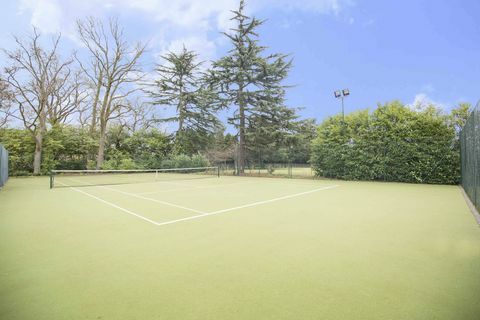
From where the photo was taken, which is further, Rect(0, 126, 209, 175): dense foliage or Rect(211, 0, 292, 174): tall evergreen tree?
Rect(211, 0, 292, 174): tall evergreen tree

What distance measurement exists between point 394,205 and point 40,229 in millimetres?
7546

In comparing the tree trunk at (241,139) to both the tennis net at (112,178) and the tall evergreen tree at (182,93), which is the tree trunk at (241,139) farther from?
the tall evergreen tree at (182,93)

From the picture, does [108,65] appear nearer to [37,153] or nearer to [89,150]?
[89,150]

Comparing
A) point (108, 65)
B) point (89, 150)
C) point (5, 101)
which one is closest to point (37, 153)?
point (89, 150)

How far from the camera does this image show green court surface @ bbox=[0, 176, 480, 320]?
76.9 inches

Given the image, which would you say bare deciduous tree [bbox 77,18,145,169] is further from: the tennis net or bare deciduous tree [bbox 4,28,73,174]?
the tennis net

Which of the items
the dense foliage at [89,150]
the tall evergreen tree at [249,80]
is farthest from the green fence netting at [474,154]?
the dense foliage at [89,150]

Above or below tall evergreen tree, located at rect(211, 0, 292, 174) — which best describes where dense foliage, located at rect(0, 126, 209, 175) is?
below

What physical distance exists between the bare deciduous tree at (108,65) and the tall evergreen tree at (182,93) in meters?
2.15

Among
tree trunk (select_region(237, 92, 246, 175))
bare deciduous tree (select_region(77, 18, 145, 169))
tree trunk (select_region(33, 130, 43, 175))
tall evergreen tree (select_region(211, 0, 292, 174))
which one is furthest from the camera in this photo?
bare deciduous tree (select_region(77, 18, 145, 169))

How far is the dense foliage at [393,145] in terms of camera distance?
1120 cm

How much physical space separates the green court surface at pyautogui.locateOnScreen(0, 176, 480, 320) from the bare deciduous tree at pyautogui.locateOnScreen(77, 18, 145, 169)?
19.1 m

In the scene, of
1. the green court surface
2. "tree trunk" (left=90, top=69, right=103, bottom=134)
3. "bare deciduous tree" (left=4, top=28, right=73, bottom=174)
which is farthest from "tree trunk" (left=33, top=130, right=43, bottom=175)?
the green court surface

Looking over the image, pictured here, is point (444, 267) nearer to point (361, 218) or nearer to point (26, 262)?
point (361, 218)
